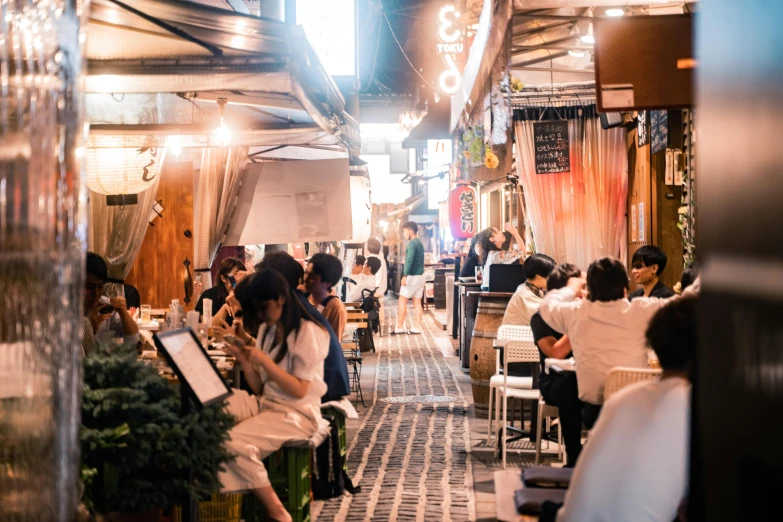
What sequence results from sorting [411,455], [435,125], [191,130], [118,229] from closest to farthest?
[191,130]
[411,455]
[118,229]
[435,125]

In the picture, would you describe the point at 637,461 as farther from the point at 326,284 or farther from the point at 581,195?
the point at 581,195

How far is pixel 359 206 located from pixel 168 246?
2919mm

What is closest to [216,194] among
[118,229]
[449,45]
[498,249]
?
[118,229]

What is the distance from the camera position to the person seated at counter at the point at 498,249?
12.1 m

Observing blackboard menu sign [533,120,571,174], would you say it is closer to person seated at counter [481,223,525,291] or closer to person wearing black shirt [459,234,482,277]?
person seated at counter [481,223,525,291]

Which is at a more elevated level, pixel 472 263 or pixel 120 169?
pixel 120 169

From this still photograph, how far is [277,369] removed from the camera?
→ 5.50m

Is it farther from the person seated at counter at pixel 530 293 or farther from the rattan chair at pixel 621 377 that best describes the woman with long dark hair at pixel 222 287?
the rattan chair at pixel 621 377

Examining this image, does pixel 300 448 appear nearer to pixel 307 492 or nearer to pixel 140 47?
pixel 307 492

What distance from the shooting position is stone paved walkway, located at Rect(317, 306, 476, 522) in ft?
22.2

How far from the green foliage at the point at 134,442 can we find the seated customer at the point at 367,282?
1181cm

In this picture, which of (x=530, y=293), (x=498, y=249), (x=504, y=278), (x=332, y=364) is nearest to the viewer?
(x=332, y=364)

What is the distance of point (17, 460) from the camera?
6.57 ft

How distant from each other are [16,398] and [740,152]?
171 centimetres
